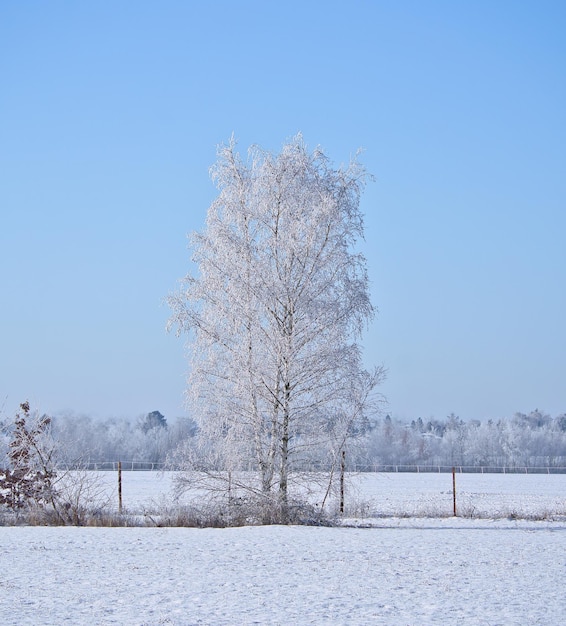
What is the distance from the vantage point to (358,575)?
1131cm

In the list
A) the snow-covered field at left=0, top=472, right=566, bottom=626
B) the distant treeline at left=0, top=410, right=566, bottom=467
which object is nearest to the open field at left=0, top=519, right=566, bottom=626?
the snow-covered field at left=0, top=472, right=566, bottom=626

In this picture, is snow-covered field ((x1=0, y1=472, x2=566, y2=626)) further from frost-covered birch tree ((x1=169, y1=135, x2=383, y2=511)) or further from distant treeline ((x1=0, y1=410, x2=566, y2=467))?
distant treeline ((x1=0, y1=410, x2=566, y2=467))

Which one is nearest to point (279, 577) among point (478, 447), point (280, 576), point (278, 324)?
point (280, 576)

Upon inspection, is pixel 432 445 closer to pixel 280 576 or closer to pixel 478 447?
pixel 478 447

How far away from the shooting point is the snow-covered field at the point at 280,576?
28.5 feet

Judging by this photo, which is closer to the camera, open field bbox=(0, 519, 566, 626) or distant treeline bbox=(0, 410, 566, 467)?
open field bbox=(0, 519, 566, 626)

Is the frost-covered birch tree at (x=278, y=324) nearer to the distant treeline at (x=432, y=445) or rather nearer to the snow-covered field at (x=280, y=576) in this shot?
the snow-covered field at (x=280, y=576)

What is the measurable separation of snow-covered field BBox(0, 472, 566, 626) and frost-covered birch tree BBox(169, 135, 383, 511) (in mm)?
2134

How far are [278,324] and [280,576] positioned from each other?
327 inches

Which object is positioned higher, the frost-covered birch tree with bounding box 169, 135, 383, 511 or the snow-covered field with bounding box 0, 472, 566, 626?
the frost-covered birch tree with bounding box 169, 135, 383, 511

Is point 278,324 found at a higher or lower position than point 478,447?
Answer: higher

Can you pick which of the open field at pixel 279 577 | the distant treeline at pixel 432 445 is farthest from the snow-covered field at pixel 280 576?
the distant treeline at pixel 432 445

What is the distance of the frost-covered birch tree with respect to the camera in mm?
18375

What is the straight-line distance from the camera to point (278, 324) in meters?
18.7
